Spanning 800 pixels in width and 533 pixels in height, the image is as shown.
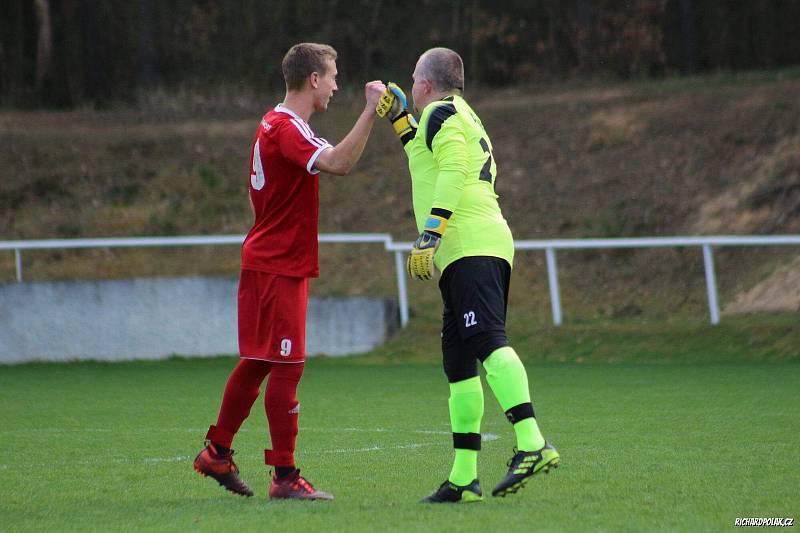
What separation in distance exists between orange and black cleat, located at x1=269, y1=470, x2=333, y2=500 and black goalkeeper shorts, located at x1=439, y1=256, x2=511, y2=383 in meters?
0.87

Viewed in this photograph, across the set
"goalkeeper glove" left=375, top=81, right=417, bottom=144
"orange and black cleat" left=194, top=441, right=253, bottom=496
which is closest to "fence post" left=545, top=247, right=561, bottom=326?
"goalkeeper glove" left=375, top=81, right=417, bottom=144

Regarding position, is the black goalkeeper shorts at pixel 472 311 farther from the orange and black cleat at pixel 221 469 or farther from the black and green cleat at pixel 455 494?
the orange and black cleat at pixel 221 469

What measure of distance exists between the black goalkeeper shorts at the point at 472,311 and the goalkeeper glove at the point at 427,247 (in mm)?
205

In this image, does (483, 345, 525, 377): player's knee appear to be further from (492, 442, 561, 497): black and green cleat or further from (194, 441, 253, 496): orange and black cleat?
(194, 441, 253, 496): orange and black cleat

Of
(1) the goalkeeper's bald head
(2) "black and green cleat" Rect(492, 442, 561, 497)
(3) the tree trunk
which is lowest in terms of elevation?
(2) "black and green cleat" Rect(492, 442, 561, 497)

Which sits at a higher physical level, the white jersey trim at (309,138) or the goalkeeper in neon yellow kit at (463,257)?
the white jersey trim at (309,138)

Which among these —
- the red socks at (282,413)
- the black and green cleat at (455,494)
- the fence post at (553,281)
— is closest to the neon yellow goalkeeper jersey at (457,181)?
the red socks at (282,413)

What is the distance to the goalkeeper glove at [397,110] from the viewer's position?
656 cm

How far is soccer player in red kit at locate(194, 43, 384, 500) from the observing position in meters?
6.64

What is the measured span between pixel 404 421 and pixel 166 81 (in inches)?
979

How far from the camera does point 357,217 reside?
78.8 ft

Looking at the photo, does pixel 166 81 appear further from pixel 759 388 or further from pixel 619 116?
pixel 759 388

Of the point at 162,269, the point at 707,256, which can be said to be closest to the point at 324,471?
the point at 707,256

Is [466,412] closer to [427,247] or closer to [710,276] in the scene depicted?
[427,247]
